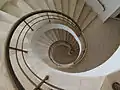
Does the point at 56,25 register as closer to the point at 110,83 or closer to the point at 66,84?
the point at 66,84

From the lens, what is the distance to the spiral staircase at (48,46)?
3170 millimetres

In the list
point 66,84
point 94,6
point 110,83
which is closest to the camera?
point 110,83

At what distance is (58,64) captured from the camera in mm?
6863

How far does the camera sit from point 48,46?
7188mm

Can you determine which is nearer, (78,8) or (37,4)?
(37,4)

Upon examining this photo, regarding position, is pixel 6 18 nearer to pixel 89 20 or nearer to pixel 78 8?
pixel 78 8

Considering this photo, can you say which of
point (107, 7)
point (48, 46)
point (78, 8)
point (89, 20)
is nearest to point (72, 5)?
point (78, 8)

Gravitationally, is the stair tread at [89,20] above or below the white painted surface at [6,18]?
below

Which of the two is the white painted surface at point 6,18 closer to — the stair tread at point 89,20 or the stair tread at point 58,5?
the stair tread at point 58,5

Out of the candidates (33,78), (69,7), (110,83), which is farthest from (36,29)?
(110,83)

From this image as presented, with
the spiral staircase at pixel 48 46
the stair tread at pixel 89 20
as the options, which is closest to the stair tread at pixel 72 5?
the spiral staircase at pixel 48 46

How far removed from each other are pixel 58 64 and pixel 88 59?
1.07 m

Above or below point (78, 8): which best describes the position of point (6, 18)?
above

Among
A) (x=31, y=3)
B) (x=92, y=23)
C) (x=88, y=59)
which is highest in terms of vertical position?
(x=31, y=3)
